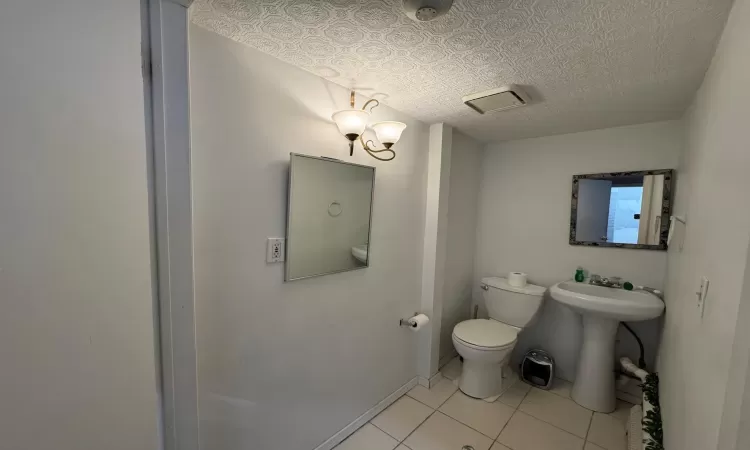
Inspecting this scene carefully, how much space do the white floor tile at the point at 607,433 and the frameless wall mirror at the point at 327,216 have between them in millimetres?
1768

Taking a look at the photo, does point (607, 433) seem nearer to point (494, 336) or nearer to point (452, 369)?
point (494, 336)

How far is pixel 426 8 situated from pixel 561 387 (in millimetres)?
2701

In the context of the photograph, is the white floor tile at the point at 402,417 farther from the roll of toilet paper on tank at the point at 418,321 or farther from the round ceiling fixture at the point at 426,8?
the round ceiling fixture at the point at 426,8

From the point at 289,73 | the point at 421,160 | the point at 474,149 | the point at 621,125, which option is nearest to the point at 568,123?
the point at 621,125

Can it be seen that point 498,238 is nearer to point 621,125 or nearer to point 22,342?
point 621,125

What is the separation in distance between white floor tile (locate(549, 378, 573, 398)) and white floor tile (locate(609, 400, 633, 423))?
0.89 ft

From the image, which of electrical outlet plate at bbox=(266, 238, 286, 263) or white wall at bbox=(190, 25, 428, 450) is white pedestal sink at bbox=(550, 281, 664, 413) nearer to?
white wall at bbox=(190, 25, 428, 450)

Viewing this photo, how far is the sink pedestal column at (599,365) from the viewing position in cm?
193

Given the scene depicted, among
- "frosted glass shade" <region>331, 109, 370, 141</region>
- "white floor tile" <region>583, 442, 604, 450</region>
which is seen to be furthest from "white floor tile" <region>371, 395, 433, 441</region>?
"frosted glass shade" <region>331, 109, 370, 141</region>

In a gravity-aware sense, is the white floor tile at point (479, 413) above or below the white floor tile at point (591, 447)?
below

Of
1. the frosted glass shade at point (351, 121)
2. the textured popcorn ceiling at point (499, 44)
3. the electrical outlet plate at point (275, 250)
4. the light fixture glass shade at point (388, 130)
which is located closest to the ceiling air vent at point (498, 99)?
the textured popcorn ceiling at point (499, 44)

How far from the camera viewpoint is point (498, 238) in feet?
8.41

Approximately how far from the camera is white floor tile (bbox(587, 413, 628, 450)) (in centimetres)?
168

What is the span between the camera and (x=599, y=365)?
6.39 ft
